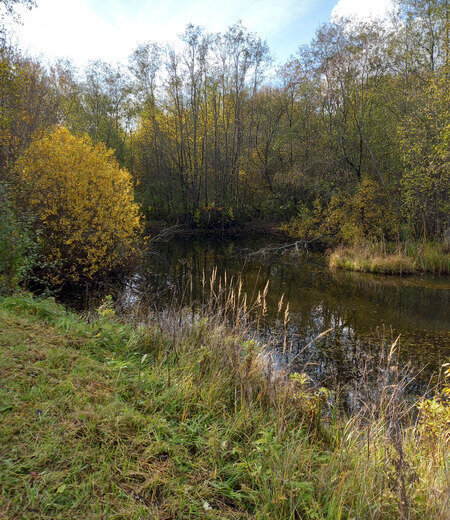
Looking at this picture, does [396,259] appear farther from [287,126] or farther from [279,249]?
[287,126]

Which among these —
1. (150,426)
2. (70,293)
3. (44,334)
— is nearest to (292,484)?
(150,426)

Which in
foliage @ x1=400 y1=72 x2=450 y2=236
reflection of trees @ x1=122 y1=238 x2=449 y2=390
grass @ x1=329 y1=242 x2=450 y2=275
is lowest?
reflection of trees @ x1=122 y1=238 x2=449 y2=390

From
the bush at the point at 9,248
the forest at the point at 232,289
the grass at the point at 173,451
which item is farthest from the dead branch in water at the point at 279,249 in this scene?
the grass at the point at 173,451

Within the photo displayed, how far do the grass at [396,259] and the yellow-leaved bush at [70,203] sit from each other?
9428 mm

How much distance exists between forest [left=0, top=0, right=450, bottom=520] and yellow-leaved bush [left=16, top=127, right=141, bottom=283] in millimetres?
75

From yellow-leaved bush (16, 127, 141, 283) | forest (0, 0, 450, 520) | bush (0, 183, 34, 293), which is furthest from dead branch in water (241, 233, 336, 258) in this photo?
bush (0, 183, 34, 293)

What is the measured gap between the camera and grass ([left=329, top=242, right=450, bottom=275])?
1304cm

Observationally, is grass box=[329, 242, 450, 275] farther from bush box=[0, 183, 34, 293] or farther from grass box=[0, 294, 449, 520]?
bush box=[0, 183, 34, 293]

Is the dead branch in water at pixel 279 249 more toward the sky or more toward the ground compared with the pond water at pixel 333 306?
more toward the sky

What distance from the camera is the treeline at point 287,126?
45.2 feet

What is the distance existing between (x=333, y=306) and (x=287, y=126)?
18357 mm

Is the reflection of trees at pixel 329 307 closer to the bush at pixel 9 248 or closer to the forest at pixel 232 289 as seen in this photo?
the forest at pixel 232 289

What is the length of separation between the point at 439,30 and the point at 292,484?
59.6 feet

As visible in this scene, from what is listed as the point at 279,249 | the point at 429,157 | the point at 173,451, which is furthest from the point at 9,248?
the point at 429,157
